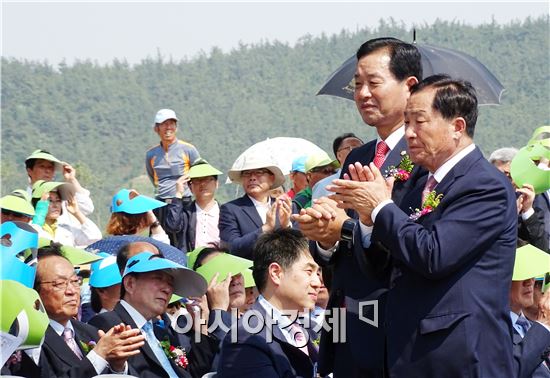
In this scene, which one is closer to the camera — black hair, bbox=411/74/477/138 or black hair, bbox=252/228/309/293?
black hair, bbox=411/74/477/138

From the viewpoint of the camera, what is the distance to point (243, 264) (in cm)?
741

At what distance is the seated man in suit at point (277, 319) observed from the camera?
18.7 feet

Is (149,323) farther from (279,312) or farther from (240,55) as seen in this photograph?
(240,55)

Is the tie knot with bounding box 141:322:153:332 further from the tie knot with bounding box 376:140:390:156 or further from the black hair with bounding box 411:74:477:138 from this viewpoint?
the black hair with bounding box 411:74:477:138

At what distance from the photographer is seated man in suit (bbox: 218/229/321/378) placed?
5703 mm

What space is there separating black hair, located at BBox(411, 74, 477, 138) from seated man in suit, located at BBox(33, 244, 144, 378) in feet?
6.26

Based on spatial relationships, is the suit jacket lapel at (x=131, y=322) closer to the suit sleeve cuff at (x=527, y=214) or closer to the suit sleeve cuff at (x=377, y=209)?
the suit sleeve cuff at (x=377, y=209)

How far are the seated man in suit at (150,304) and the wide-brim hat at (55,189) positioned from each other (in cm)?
260

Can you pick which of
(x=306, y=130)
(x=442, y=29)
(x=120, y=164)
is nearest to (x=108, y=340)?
(x=120, y=164)

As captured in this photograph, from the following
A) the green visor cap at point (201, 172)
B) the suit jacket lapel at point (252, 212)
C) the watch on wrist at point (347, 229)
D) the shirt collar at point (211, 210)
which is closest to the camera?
the watch on wrist at point (347, 229)

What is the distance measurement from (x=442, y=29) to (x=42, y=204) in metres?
23.1

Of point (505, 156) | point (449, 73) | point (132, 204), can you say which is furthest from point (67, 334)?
point (505, 156)

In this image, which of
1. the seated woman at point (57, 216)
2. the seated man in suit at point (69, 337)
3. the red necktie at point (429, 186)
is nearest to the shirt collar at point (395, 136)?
the red necktie at point (429, 186)

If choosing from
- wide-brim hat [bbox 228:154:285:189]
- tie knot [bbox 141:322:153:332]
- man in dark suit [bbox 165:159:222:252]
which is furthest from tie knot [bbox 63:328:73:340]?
man in dark suit [bbox 165:159:222:252]
